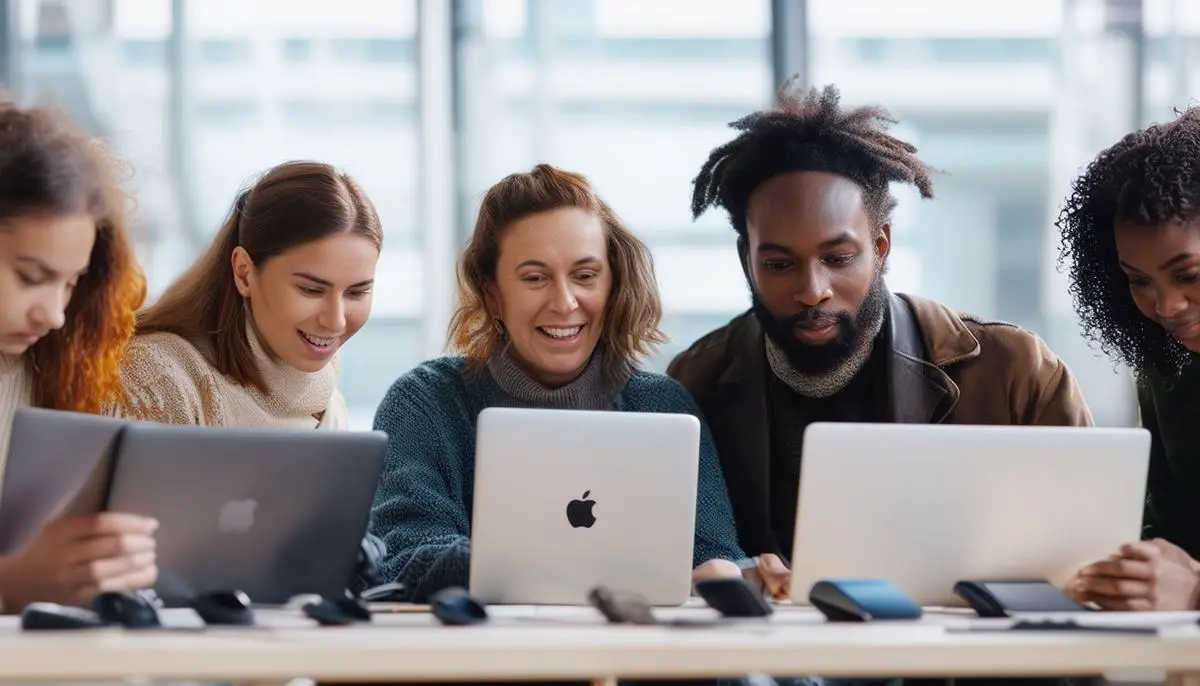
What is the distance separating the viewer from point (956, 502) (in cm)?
A: 178

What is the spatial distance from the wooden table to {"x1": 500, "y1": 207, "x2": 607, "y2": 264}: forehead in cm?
107

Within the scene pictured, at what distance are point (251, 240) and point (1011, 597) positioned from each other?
4.75 feet

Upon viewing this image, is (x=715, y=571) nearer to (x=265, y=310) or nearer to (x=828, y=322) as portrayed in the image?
(x=828, y=322)

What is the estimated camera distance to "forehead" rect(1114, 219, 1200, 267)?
7.11 feet

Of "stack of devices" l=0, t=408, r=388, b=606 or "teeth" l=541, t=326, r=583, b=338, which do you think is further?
"teeth" l=541, t=326, r=583, b=338

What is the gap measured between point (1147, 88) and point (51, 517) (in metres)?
3.61

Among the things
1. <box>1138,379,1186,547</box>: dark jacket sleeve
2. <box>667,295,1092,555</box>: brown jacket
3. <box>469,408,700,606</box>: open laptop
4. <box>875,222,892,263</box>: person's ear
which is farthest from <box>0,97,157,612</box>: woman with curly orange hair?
<box>1138,379,1186,547</box>: dark jacket sleeve

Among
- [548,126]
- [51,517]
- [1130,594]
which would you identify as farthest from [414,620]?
A: [548,126]

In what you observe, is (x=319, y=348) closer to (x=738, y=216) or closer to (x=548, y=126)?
(x=738, y=216)

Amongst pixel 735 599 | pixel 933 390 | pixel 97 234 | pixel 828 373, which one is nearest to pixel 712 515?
pixel 828 373

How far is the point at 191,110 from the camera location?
4.28m

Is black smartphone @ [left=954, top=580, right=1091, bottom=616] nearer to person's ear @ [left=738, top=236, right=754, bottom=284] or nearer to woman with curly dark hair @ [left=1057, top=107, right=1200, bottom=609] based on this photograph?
woman with curly dark hair @ [left=1057, top=107, right=1200, bottom=609]

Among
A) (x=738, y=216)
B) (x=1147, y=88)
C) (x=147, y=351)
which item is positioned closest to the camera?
(x=147, y=351)

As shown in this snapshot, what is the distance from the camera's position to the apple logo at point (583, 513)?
184 cm
